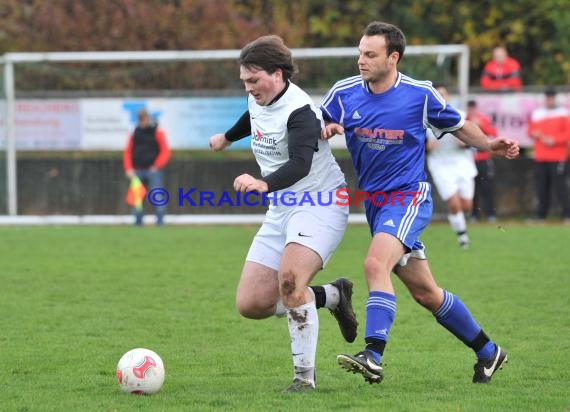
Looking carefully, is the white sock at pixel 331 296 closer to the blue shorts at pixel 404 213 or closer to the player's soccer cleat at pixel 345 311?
the player's soccer cleat at pixel 345 311

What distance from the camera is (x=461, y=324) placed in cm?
626

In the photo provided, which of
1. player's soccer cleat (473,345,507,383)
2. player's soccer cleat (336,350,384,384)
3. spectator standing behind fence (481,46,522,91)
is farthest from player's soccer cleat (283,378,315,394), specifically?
spectator standing behind fence (481,46,522,91)

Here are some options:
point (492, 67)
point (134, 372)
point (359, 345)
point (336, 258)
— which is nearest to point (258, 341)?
point (359, 345)

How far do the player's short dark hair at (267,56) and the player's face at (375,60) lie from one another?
1.44ft

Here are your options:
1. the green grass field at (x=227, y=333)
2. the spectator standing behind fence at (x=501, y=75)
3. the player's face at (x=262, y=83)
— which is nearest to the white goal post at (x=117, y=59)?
the spectator standing behind fence at (x=501, y=75)

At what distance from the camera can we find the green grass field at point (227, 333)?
5805 mm

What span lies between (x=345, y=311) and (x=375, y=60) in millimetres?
1570

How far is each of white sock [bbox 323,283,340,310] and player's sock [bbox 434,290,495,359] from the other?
0.63 meters

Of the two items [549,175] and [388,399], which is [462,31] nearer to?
[549,175]

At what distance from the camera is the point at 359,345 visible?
301 inches

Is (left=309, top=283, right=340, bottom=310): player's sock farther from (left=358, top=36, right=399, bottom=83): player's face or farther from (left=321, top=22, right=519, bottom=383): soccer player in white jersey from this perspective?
(left=358, top=36, right=399, bottom=83): player's face

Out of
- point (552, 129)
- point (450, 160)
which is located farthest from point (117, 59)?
point (552, 129)

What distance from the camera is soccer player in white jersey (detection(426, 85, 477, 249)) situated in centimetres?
1349

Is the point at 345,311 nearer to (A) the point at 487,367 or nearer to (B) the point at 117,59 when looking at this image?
(A) the point at 487,367
